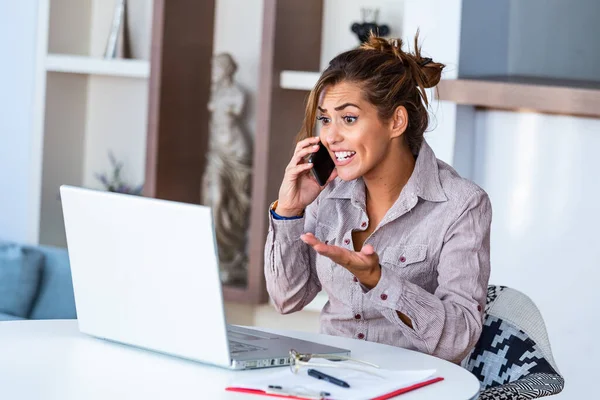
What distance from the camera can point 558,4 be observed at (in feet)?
13.0

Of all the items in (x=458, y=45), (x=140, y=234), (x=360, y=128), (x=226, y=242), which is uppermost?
(x=458, y=45)

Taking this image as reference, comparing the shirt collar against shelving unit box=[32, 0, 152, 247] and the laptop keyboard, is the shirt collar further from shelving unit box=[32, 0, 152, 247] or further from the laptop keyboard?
shelving unit box=[32, 0, 152, 247]

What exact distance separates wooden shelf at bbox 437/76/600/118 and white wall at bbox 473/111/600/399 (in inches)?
3.9

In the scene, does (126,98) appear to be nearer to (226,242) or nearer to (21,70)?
(21,70)


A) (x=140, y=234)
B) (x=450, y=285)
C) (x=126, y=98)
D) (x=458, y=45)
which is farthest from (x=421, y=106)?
(x=126, y=98)

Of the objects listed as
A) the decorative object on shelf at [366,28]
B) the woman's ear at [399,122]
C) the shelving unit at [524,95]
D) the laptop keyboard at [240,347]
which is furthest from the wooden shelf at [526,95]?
the laptop keyboard at [240,347]

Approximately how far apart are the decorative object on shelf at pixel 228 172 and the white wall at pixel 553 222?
1218 millimetres

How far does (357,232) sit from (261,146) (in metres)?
1.67

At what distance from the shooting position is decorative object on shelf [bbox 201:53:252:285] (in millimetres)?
4266

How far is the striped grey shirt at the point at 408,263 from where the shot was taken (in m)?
1.98

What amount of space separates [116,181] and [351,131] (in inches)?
101

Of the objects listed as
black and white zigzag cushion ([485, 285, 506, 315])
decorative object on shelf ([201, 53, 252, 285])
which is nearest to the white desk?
black and white zigzag cushion ([485, 285, 506, 315])

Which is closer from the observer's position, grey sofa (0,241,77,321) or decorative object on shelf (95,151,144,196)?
grey sofa (0,241,77,321)

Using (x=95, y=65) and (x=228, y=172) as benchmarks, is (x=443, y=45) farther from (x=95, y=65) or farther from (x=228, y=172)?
(x=95, y=65)
